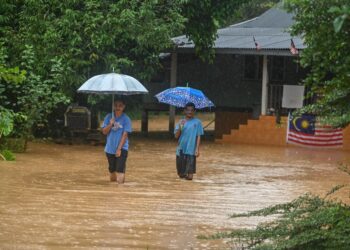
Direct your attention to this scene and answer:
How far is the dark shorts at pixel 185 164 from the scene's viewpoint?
12.7 m

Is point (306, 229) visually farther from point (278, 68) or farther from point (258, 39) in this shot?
point (278, 68)

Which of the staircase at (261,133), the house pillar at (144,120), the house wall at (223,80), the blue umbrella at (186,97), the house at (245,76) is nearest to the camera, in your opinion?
the blue umbrella at (186,97)

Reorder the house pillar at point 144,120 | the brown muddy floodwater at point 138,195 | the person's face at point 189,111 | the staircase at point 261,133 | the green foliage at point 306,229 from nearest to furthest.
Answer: the green foliage at point 306,229 < the brown muddy floodwater at point 138,195 < the person's face at point 189,111 < the staircase at point 261,133 < the house pillar at point 144,120

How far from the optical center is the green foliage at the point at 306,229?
5.58 meters

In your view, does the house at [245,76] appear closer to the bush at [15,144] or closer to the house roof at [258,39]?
the house roof at [258,39]

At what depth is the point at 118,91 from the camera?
12.7 metres

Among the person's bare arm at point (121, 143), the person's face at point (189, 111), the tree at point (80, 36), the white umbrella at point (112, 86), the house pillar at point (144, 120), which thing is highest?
the tree at point (80, 36)

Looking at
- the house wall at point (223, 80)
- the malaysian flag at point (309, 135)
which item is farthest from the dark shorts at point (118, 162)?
the house wall at point (223, 80)

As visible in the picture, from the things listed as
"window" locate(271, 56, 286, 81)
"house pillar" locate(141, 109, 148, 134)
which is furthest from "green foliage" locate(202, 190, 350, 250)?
"house pillar" locate(141, 109, 148, 134)

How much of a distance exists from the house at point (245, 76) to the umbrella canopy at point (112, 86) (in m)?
10.1

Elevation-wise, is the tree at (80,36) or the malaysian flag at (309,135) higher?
the tree at (80,36)

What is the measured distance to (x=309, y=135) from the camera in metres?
22.8

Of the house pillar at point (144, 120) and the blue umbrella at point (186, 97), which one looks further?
the house pillar at point (144, 120)

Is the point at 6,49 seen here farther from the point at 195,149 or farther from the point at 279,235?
the point at 279,235
